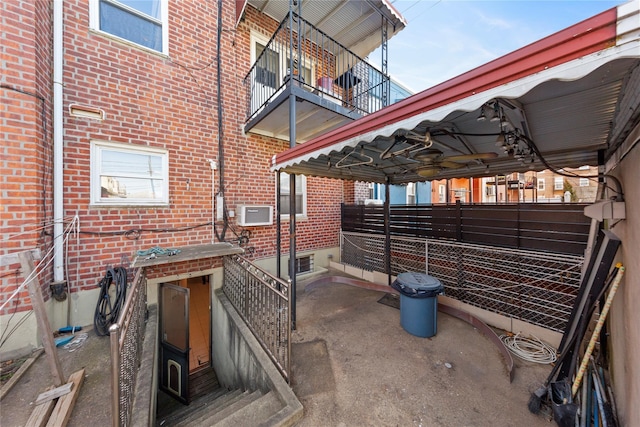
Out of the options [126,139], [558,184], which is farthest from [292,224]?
[558,184]

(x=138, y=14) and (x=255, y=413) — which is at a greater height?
(x=138, y=14)

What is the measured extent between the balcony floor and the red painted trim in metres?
2.69

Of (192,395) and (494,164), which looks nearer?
(494,164)

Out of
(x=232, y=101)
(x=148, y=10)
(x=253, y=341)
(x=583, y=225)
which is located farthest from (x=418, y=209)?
(x=148, y=10)

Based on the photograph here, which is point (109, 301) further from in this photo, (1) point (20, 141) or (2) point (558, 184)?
(2) point (558, 184)

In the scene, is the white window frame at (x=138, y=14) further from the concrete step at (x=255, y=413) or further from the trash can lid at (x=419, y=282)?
the trash can lid at (x=419, y=282)

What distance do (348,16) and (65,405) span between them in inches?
293

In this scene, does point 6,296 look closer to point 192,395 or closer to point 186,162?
point 186,162

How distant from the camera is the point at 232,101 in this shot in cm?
482

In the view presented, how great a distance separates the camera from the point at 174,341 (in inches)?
179

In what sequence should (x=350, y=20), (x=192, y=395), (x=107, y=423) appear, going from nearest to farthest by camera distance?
(x=107, y=423), (x=192, y=395), (x=350, y=20)

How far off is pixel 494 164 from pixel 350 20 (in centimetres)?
453

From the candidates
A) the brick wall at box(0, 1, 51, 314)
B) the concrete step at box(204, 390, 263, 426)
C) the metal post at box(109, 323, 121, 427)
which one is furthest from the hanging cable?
the metal post at box(109, 323, 121, 427)

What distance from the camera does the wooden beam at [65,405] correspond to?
175cm
